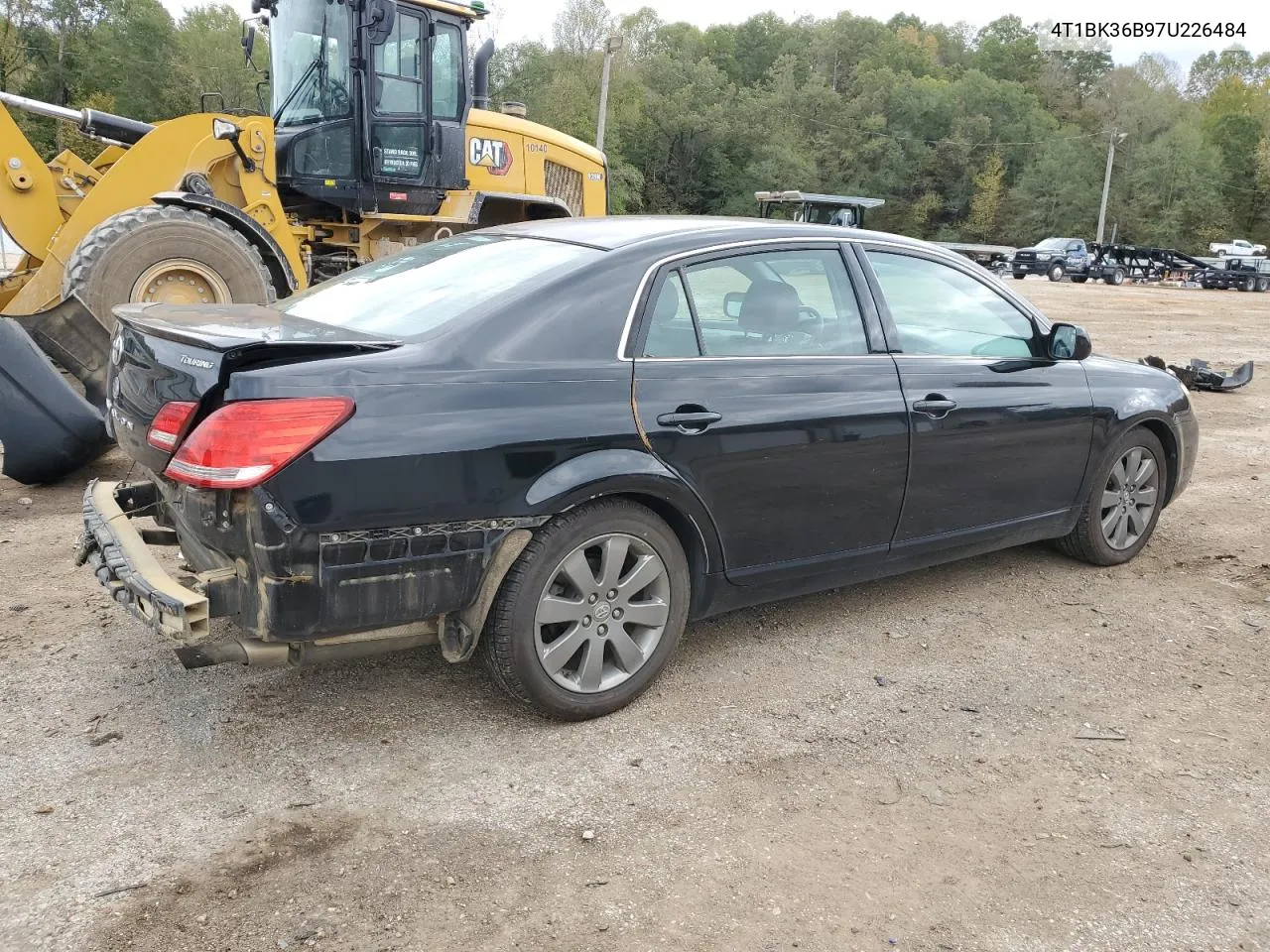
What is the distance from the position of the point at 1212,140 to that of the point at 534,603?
95.4 meters

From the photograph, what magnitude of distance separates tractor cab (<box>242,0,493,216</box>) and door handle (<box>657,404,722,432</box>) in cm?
649

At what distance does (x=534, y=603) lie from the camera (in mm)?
3277

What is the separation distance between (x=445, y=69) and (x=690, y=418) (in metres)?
7.05

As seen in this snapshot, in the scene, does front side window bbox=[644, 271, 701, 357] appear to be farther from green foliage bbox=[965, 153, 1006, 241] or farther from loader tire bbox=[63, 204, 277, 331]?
green foliage bbox=[965, 153, 1006, 241]

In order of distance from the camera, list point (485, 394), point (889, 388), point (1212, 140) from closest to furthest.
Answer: point (485, 394) < point (889, 388) < point (1212, 140)

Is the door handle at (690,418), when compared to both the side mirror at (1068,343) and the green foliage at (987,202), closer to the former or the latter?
the side mirror at (1068,343)

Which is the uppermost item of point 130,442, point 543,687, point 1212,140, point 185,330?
point 1212,140

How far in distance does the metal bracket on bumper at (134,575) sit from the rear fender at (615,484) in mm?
978

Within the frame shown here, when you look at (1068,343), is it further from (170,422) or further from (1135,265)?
(1135,265)

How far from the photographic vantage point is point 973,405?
4324 mm

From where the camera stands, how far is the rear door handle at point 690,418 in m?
3.48

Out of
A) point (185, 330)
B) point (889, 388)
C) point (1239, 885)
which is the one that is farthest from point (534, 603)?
point (1239, 885)

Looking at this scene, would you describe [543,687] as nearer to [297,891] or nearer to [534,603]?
[534,603]

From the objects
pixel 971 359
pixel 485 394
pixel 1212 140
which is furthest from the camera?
pixel 1212 140
